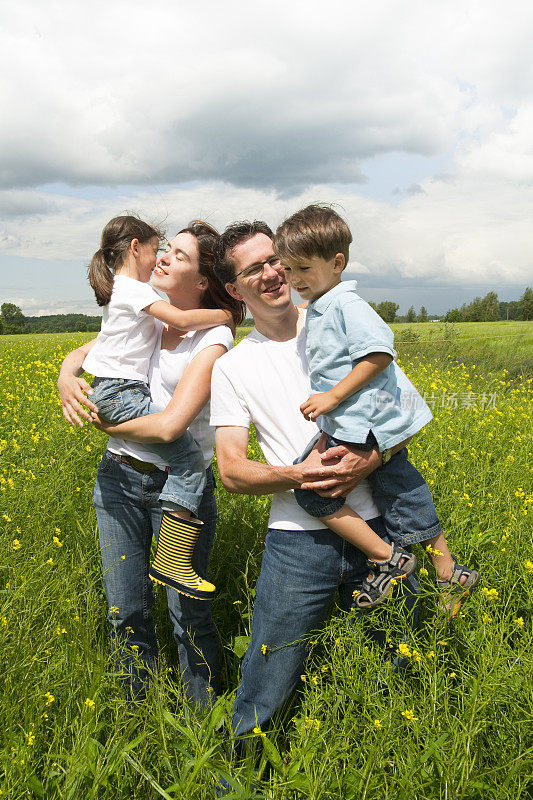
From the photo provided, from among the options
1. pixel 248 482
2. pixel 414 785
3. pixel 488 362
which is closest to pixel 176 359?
pixel 248 482

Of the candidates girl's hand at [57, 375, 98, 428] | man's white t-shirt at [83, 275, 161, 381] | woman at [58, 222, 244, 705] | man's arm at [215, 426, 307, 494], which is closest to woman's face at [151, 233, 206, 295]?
woman at [58, 222, 244, 705]

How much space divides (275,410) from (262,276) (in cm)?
58

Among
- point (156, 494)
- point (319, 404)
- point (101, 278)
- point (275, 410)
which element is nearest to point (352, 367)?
point (319, 404)

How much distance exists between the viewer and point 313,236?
2076 mm

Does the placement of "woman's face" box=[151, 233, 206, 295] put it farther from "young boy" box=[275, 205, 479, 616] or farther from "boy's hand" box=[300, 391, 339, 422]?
"boy's hand" box=[300, 391, 339, 422]

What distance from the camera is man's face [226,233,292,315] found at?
7.61ft

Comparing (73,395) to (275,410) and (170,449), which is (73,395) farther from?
(275,410)

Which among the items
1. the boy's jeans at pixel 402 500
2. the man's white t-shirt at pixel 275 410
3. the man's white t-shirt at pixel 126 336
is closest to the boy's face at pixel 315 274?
the man's white t-shirt at pixel 275 410

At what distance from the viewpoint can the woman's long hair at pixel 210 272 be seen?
2549 millimetres

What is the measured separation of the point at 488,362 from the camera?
12.4 meters

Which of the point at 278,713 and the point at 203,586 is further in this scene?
the point at 203,586

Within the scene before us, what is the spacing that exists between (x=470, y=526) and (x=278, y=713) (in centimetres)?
192

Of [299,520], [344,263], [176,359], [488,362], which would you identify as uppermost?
[344,263]

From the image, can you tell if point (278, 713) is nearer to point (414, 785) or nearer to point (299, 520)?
point (414, 785)
